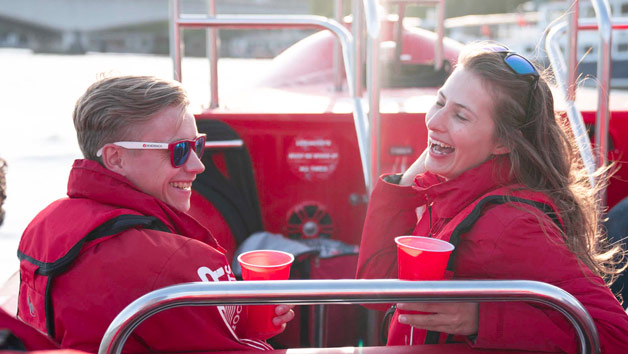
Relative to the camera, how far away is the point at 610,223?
2.22m

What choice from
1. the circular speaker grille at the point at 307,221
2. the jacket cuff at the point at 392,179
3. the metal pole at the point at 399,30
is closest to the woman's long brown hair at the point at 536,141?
the jacket cuff at the point at 392,179

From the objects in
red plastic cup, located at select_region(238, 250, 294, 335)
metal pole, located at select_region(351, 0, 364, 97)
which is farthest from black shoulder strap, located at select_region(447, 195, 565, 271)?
metal pole, located at select_region(351, 0, 364, 97)

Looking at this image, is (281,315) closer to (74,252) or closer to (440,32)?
(74,252)

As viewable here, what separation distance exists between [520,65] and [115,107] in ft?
3.31

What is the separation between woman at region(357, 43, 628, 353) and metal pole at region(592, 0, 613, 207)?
944 millimetres

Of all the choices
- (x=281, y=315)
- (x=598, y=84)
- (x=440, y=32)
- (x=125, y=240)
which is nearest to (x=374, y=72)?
(x=598, y=84)

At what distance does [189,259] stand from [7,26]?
48.8 meters

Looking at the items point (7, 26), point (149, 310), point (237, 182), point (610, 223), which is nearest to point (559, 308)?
point (149, 310)

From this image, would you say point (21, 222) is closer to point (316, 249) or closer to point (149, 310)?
point (316, 249)

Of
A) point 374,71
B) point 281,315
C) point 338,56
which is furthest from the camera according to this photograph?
point 338,56

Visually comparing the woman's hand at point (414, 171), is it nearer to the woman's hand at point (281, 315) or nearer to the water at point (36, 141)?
the woman's hand at point (281, 315)

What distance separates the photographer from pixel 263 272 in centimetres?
129

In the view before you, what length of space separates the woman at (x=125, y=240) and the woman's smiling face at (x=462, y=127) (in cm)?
59

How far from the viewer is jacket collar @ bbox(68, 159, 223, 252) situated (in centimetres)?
126
